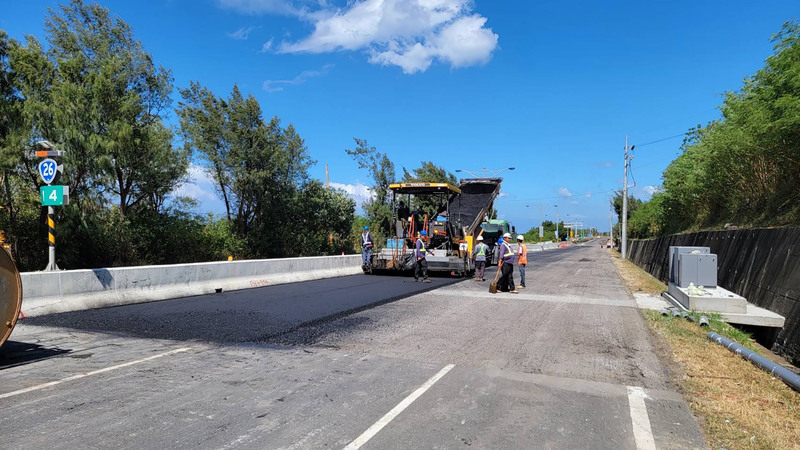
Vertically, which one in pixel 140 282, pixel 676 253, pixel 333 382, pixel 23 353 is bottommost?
pixel 333 382

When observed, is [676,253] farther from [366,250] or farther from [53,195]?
[53,195]

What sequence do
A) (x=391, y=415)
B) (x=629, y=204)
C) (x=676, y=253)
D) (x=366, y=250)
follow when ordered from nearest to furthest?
(x=391, y=415)
(x=676, y=253)
(x=366, y=250)
(x=629, y=204)

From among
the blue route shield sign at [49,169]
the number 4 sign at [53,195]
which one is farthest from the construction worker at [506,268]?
the blue route shield sign at [49,169]

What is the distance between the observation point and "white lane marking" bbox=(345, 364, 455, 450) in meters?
3.74

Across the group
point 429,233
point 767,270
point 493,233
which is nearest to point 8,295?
point 767,270

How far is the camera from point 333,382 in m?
5.19

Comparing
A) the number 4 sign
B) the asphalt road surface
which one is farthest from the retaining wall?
the number 4 sign

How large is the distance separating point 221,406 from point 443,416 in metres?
2.06

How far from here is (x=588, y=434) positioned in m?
4.00

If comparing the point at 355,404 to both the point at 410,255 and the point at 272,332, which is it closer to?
the point at 272,332

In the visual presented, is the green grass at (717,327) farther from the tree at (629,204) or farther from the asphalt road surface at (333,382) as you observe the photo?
the tree at (629,204)

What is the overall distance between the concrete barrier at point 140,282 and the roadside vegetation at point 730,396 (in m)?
10.2

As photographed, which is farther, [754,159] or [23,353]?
[754,159]

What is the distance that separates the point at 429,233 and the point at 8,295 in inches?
547
